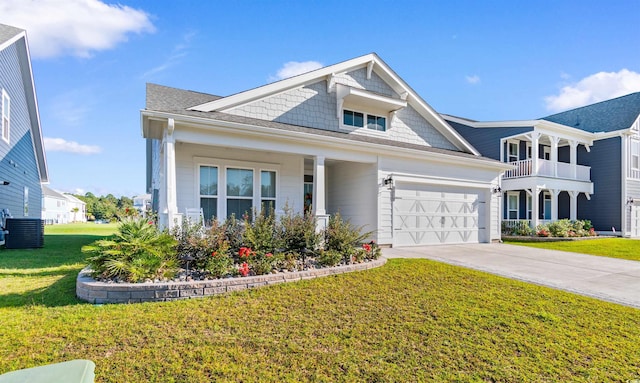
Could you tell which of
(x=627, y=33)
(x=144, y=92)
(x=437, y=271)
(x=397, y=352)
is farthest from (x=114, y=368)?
(x=627, y=33)

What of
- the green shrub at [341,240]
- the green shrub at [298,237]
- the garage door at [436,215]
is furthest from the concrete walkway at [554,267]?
the green shrub at [298,237]

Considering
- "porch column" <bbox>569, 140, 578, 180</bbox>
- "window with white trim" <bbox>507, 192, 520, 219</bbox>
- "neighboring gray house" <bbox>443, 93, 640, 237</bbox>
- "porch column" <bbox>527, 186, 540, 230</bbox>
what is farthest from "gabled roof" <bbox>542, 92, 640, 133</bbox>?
"porch column" <bbox>527, 186, 540, 230</bbox>

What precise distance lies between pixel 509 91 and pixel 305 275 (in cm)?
1604

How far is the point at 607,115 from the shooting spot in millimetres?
20984

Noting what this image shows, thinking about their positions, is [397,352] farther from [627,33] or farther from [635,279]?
[627,33]

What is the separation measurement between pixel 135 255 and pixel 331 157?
5979 millimetres

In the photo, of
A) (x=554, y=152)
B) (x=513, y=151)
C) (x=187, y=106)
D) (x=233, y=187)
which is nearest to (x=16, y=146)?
(x=187, y=106)

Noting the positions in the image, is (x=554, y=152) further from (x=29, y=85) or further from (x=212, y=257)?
(x=29, y=85)

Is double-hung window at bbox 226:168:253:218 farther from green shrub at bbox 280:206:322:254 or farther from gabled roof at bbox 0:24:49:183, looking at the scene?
gabled roof at bbox 0:24:49:183

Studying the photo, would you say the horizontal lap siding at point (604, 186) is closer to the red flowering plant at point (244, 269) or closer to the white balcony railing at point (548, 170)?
the white balcony railing at point (548, 170)

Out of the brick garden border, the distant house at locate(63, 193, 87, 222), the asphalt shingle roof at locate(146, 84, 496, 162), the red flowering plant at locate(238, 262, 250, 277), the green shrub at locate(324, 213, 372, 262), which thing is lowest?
the distant house at locate(63, 193, 87, 222)

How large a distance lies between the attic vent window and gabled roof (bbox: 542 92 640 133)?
101 ft

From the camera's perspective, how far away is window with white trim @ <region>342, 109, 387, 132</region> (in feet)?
37.8

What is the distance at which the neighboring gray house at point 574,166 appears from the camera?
58.3 ft
